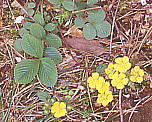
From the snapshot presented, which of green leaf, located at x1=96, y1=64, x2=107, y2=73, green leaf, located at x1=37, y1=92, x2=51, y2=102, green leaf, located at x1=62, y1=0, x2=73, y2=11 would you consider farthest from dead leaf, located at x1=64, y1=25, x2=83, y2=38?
green leaf, located at x1=37, y1=92, x2=51, y2=102

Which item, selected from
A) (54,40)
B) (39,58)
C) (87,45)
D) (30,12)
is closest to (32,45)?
(39,58)

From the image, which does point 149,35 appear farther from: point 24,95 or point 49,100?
point 24,95

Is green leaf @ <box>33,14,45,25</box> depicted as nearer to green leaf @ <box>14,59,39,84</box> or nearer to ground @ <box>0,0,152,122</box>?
ground @ <box>0,0,152,122</box>

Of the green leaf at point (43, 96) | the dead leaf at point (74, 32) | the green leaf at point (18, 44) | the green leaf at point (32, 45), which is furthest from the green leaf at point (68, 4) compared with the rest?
the green leaf at point (43, 96)

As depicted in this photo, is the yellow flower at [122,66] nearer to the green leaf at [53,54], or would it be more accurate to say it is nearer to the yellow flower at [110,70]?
the yellow flower at [110,70]

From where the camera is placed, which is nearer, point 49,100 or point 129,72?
point 129,72

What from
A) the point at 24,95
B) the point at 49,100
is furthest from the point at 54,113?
the point at 24,95
